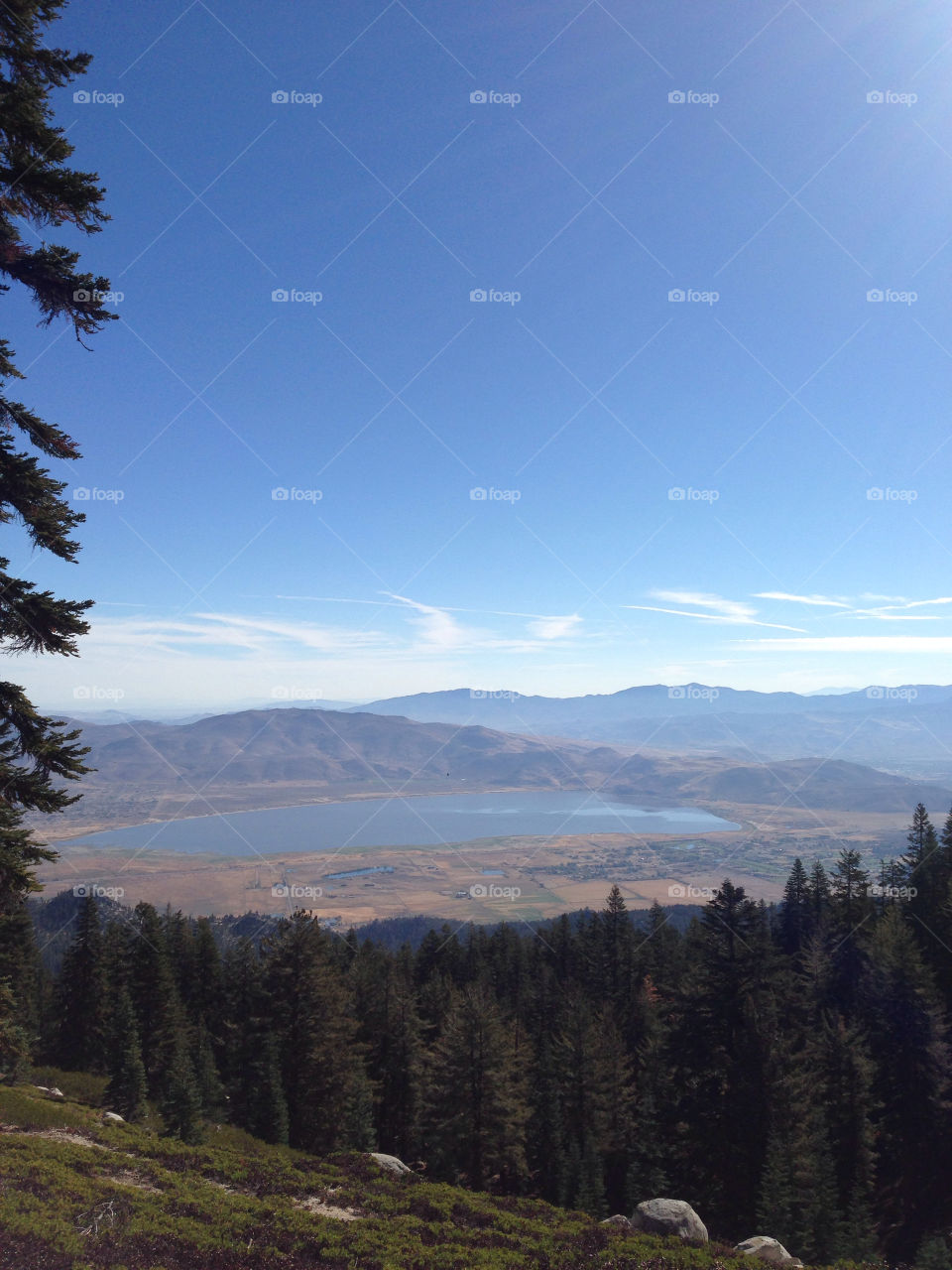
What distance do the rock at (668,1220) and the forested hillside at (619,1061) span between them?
5.36 m

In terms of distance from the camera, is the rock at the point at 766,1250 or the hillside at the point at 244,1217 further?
the rock at the point at 766,1250

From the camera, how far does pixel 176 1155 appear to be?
59.3 ft

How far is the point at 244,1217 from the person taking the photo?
13.4m

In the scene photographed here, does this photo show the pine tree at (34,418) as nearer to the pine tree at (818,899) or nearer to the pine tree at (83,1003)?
the pine tree at (83,1003)

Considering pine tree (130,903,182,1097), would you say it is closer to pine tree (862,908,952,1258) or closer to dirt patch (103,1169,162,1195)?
dirt patch (103,1169,162,1195)

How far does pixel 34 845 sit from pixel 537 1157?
3674 centimetres

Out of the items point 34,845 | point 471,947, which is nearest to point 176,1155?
point 34,845

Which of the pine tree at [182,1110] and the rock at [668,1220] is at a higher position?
the rock at [668,1220]

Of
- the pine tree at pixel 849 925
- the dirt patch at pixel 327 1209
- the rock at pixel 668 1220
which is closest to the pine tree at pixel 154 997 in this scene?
the dirt patch at pixel 327 1209

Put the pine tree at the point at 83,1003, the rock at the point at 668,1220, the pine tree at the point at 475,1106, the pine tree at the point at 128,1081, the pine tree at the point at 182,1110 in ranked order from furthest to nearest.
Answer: the pine tree at the point at 83,1003 < the pine tree at the point at 475,1106 < the pine tree at the point at 128,1081 < the pine tree at the point at 182,1110 < the rock at the point at 668,1220

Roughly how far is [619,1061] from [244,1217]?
3083cm

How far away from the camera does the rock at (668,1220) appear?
17094 mm

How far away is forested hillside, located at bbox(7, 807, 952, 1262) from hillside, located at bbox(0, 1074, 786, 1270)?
3083 mm

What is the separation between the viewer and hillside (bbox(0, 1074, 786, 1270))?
10664mm
